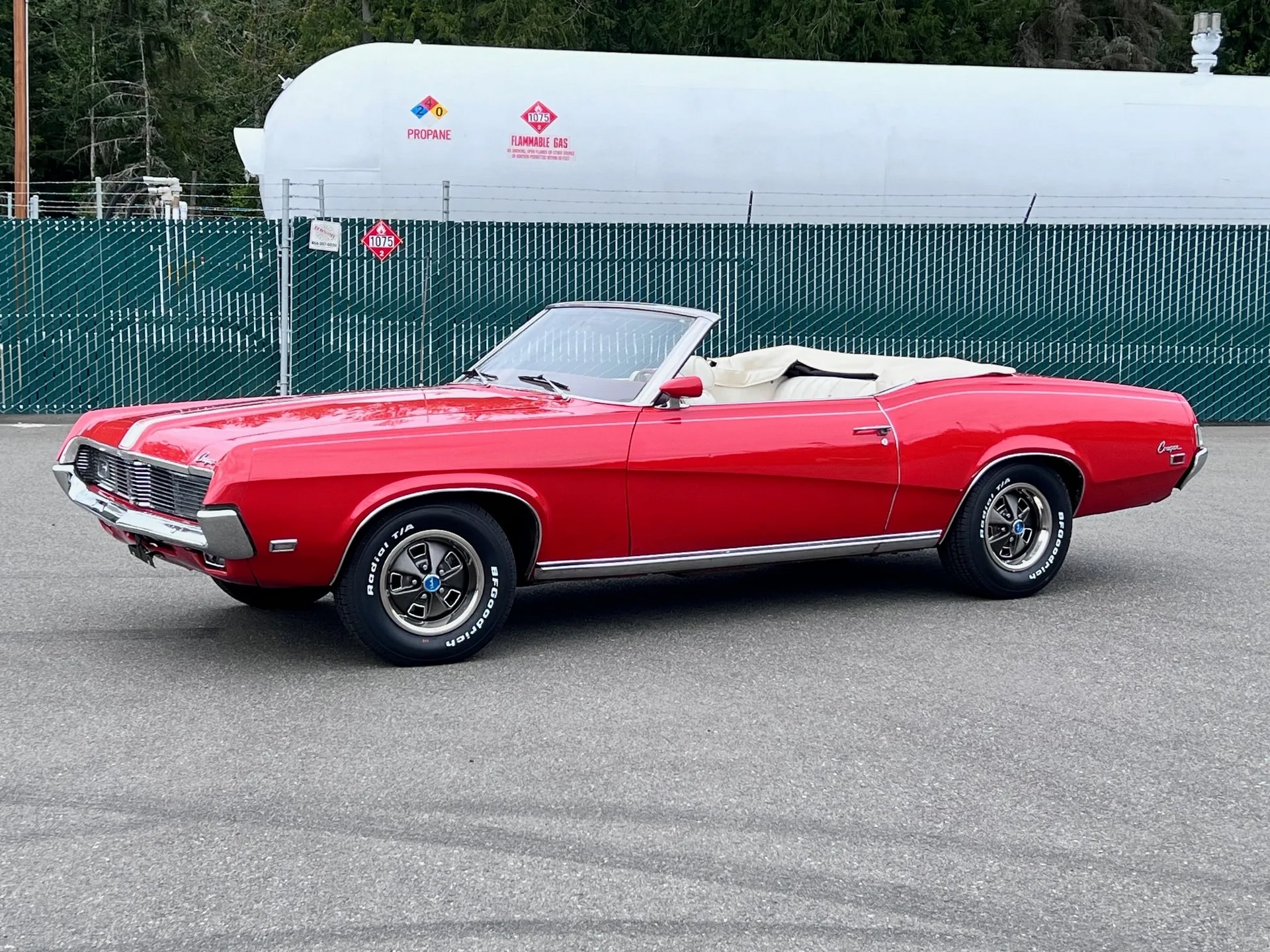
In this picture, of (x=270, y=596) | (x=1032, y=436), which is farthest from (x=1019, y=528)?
(x=270, y=596)

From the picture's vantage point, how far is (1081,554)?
8398mm

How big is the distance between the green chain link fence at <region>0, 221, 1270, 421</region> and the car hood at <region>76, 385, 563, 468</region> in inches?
360

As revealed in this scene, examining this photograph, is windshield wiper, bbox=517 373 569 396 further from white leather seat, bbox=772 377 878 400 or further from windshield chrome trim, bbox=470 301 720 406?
white leather seat, bbox=772 377 878 400

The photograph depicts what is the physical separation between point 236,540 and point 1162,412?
14.6 feet

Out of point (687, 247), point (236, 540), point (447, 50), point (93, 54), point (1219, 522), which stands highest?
point (93, 54)

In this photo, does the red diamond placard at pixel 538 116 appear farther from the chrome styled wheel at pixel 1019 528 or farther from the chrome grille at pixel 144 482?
the chrome grille at pixel 144 482

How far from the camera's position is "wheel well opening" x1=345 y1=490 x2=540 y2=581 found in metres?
5.57

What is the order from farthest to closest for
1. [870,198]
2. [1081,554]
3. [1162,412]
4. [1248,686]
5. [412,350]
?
[870,198] → [412,350] → [1081,554] → [1162,412] → [1248,686]

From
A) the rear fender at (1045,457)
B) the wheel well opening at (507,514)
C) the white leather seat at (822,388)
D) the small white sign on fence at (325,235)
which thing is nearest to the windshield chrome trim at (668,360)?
the wheel well opening at (507,514)

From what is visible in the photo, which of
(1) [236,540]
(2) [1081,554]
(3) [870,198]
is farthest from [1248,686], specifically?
(3) [870,198]

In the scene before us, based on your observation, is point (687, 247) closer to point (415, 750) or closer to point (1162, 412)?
point (1162, 412)

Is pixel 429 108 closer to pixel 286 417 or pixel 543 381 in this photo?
pixel 543 381

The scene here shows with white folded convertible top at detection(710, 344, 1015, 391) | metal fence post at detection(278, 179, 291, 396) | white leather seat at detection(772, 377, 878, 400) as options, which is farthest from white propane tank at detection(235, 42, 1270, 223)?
white leather seat at detection(772, 377, 878, 400)

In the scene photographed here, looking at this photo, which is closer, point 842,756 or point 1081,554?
point 842,756
